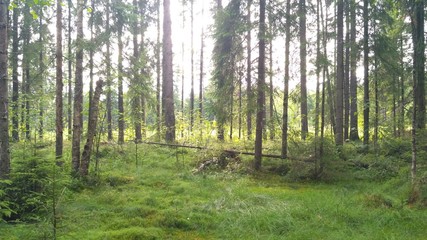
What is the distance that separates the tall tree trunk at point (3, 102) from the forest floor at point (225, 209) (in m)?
1.29

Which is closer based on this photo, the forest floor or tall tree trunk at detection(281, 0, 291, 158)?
the forest floor

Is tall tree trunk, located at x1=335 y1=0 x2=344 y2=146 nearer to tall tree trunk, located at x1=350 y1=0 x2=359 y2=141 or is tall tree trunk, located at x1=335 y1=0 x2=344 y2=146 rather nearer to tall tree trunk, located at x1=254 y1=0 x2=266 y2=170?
tall tree trunk, located at x1=350 y1=0 x2=359 y2=141

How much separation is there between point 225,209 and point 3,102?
16.3 feet

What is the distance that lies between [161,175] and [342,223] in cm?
609

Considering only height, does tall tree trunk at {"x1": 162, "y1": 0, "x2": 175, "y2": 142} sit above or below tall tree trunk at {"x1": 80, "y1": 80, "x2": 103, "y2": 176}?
above

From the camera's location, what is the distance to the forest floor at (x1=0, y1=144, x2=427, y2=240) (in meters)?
6.06

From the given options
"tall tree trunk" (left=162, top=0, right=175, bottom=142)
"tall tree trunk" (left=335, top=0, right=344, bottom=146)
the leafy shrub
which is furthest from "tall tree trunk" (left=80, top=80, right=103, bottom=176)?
"tall tree trunk" (left=335, top=0, right=344, bottom=146)

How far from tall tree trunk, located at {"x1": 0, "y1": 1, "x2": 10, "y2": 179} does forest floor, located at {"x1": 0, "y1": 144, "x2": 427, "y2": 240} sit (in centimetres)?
129

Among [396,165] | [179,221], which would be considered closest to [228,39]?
[396,165]

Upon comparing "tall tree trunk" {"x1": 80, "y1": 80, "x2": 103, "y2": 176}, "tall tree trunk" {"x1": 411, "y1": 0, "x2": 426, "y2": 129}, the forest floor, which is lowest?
the forest floor

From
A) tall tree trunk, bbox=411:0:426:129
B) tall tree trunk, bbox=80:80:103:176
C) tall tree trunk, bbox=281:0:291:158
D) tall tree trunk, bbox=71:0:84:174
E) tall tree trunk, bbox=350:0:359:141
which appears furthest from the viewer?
tall tree trunk, bbox=350:0:359:141

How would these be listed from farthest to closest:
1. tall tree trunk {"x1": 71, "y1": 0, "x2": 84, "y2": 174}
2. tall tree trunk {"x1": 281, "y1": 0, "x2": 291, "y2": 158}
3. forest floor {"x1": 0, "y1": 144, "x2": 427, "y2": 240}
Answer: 1. tall tree trunk {"x1": 281, "y1": 0, "x2": 291, "y2": 158}
2. tall tree trunk {"x1": 71, "y1": 0, "x2": 84, "y2": 174}
3. forest floor {"x1": 0, "y1": 144, "x2": 427, "y2": 240}

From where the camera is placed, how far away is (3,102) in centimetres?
636

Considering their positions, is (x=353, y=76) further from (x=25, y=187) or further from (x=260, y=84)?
(x=25, y=187)
